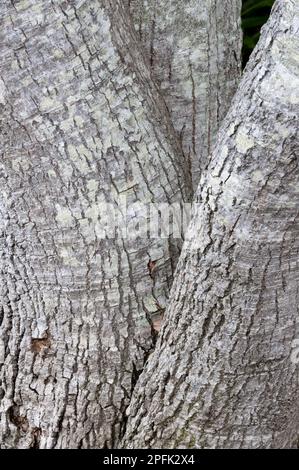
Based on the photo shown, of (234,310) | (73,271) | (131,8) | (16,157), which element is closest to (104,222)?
(73,271)

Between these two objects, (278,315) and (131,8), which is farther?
(131,8)

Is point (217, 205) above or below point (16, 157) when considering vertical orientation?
below

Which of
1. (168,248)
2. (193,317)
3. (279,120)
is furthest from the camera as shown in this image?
(168,248)

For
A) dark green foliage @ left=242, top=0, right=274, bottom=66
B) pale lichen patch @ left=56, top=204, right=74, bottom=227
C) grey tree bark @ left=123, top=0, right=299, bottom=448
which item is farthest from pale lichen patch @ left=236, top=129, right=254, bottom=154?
dark green foliage @ left=242, top=0, right=274, bottom=66

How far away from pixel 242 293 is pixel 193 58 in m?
0.89

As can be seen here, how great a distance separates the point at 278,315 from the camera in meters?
1.86

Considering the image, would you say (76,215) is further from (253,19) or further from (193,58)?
(253,19)

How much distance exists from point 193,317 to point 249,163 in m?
0.48

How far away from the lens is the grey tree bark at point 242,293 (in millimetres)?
1670

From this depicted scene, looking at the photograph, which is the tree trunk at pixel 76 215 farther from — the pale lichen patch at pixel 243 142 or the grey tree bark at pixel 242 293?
the pale lichen patch at pixel 243 142

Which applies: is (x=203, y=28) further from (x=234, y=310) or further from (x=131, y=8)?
(x=234, y=310)

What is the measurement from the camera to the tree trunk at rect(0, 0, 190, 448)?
6.08ft

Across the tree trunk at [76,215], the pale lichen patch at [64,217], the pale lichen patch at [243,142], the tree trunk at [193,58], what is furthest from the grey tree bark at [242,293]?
the tree trunk at [193,58]

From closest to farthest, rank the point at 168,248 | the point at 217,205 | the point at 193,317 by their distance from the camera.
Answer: the point at 217,205 → the point at 193,317 → the point at 168,248
